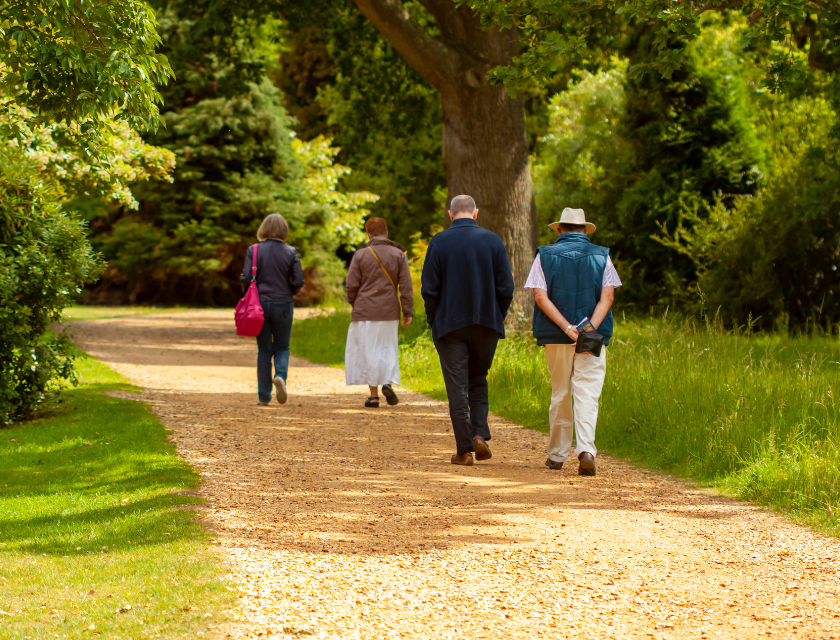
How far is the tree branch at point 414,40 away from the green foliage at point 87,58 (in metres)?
7.04

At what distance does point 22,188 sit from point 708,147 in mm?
12814

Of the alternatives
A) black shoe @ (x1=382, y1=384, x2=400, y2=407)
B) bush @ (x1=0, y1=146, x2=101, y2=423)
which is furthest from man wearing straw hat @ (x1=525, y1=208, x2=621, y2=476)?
bush @ (x1=0, y1=146, x2=101, y2=423)

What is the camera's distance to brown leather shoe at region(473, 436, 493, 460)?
277 inches

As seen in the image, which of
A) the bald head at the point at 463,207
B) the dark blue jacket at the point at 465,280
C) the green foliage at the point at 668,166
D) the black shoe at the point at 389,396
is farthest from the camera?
the green foliage at the point at 668,166

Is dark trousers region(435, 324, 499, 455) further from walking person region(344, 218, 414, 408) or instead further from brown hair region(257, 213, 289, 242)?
brown hair region(257, 213, 289, 242)

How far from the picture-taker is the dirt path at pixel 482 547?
371cm

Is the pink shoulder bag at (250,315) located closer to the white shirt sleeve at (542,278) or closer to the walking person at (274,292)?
the walking person at (274,292)

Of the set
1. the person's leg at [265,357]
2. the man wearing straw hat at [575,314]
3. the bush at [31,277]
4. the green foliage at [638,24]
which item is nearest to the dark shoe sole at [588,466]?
the man wearing straw hat at [575,314]

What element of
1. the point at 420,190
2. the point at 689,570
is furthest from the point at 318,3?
the point at 420,190

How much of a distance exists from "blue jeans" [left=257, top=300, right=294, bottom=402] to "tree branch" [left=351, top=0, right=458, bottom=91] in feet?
16.8

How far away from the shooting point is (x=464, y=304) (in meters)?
6.86

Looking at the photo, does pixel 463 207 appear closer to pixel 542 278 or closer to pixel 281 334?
pixel 542 278

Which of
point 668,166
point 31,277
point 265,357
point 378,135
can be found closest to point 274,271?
point 265,357

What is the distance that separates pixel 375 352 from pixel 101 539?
210 inches
